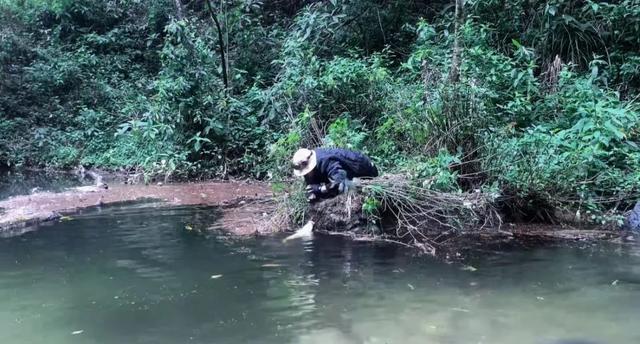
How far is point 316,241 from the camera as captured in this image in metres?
7.57

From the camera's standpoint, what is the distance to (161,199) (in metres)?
10.7

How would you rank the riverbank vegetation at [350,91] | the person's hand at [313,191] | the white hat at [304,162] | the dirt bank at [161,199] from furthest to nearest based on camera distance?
the dirt bank at [161,199] < the riverbank vegetation at [350,91] < the person's hand at [313,191] < the white hat at [304,162]

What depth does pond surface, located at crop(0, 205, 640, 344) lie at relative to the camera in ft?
15.5

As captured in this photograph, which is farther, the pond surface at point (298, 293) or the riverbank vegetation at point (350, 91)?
the riverbank vegetation at point (350, 91)

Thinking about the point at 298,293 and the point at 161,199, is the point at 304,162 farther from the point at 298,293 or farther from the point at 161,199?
the point at 161,199

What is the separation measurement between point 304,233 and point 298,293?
2.31m

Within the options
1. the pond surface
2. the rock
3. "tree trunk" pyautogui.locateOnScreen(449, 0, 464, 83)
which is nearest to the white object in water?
the rock

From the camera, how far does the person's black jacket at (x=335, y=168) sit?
25.7 ft

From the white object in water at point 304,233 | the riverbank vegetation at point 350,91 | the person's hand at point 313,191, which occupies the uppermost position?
the riverbank vegetation at point 350,91

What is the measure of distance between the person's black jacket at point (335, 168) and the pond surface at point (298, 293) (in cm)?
77

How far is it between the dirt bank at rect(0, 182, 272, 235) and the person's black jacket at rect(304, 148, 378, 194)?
1065 mm

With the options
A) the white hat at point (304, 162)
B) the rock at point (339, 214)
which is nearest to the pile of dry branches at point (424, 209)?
the rock at point (339, 214)

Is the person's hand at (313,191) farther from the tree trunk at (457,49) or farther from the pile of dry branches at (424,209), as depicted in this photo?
the tree trunk at (457,49)

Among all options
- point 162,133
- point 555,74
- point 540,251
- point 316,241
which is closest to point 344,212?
point 316,241
